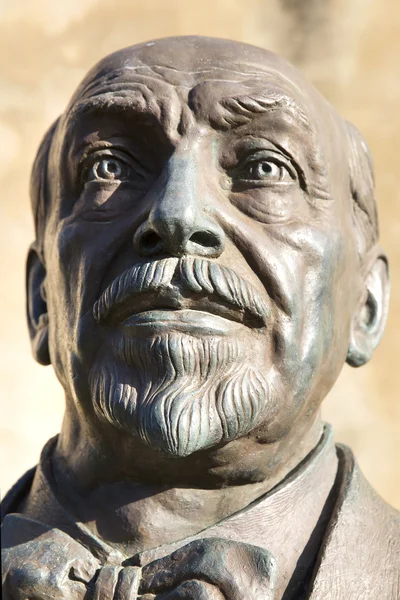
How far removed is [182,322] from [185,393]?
0.44ft

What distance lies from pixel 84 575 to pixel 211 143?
865mm

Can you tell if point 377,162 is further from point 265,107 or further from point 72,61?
point 265,107

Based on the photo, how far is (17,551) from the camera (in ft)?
8.31

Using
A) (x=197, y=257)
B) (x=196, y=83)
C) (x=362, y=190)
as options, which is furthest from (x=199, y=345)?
(x=362, y=190)

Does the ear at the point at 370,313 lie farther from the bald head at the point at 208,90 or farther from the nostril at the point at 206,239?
the nostril at the point at 206,239

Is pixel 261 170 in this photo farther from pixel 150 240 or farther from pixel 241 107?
pixel 150 240

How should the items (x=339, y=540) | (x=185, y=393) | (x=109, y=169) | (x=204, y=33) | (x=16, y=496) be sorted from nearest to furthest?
(x=185, y=393)
(x=339, y=540)
(x=109, y=169)
(x=16, y=496)
(x=204, y=33)

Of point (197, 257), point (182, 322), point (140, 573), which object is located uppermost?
point (197, 257)

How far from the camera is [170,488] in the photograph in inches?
101

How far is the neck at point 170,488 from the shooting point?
2521mm

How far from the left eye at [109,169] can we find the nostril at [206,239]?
252 mm

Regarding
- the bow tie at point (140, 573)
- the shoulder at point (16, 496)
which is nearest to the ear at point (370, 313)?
the bow tie at point (140, 573)

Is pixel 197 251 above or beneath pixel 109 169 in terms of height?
beneath

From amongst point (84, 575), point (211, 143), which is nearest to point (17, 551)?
point (84, 575)
